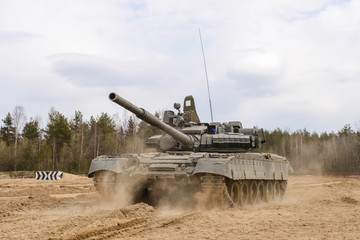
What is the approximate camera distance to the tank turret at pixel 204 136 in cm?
1502

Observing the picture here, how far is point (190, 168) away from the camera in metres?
12.7

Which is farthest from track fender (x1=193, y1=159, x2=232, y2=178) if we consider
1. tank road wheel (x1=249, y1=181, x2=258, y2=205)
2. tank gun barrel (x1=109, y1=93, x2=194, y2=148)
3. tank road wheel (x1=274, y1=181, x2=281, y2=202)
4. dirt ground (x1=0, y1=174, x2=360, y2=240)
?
tank road wheel (x1=274, y1=181, x2=281, y2=202)

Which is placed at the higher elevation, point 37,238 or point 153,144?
point 153,144

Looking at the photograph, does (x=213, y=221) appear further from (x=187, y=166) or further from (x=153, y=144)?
(x=153, y=144)

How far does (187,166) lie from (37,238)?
5646mm

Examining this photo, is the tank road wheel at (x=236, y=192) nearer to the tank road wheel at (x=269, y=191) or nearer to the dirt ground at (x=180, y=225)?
the dirt ground at (x=180, y=225)

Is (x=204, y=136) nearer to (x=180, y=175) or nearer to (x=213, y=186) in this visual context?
(x=180, y=175)

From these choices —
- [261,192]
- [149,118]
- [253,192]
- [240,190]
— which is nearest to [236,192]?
[240,190]

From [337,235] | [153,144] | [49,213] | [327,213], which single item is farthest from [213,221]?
[153,144]

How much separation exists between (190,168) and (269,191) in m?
5.73

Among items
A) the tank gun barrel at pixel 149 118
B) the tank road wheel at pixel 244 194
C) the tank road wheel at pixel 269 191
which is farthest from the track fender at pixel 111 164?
the tank road wheel at pixel 269 191

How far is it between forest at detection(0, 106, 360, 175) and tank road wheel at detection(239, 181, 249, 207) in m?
36.8

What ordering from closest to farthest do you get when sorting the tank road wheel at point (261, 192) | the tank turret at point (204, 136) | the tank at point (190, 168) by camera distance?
the tank at point (190, 168), the tank turret at point (204, 136), the tank road wheel at point (261, 192)

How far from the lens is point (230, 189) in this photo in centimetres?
1349
